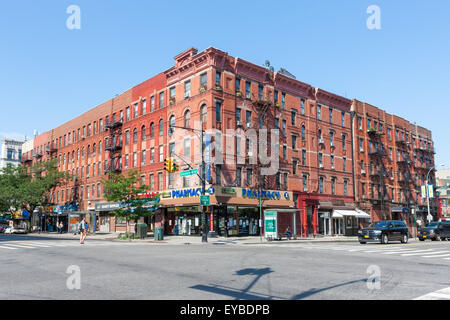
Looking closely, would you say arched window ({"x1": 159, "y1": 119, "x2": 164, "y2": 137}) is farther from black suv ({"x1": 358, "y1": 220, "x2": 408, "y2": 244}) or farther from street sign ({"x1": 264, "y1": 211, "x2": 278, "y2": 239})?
black suv ({"x1": 358, "y1": 220, "x2": 408, "y2": 244})

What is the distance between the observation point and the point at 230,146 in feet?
123

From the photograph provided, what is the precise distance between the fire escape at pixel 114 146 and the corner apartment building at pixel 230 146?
159mm

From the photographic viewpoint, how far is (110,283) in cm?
921

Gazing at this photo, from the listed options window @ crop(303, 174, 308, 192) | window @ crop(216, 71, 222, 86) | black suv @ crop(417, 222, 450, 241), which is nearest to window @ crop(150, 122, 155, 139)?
window @ crop(216, 71, 222, 86)

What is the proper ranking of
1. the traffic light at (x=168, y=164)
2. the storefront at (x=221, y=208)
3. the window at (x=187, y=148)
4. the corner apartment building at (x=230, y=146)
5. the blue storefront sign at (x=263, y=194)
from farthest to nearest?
the window at (x=187, y=148) → the blue storefront sign at (x=263, y=194) → the corner apartment building at (x=230, y=146) → the storefront at (x=221, y=208) → the traffic light at (x=168, y=164)

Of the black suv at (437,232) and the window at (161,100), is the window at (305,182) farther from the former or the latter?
the window at (161,100)

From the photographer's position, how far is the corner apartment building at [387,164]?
52438mm

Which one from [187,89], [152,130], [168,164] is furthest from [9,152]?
[168,164]

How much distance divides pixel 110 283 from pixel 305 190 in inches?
1495

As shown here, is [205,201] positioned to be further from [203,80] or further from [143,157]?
[143,157]

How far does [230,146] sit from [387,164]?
31039 millimetres

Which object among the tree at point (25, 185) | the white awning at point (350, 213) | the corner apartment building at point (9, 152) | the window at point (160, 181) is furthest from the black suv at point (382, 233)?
the corner apartment building at point (9, 152)

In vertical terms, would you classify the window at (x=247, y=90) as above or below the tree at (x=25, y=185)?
above
